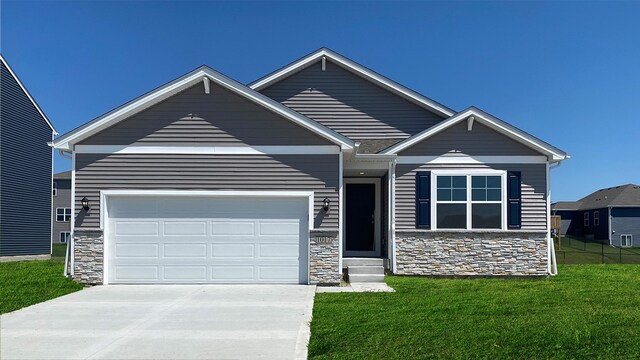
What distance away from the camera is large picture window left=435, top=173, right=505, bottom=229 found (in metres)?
13.5

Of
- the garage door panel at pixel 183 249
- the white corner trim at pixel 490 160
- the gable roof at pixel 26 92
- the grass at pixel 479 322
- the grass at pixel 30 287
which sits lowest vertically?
the grass at pixel 30 287

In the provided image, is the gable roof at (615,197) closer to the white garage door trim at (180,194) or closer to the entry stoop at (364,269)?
the entry stoop at (364,269)

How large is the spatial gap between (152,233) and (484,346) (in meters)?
8.26

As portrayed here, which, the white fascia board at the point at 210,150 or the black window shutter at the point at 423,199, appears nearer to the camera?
the white fascia board at the point at 210,150

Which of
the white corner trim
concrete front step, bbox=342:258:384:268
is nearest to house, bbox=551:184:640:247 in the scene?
the white corner trim

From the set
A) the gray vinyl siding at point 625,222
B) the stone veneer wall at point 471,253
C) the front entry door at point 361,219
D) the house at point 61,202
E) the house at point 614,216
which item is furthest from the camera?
the house at point 61,202

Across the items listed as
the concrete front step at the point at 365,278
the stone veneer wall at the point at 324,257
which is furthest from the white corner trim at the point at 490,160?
the stone veneer wall at the point at 324,257

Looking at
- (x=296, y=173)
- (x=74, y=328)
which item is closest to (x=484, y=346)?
(x=74, y=328)

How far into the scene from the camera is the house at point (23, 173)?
23.3 m

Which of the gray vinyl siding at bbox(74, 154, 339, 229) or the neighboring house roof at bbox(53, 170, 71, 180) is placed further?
the neighboring house roof at bbox(53, 170, 71, 180)

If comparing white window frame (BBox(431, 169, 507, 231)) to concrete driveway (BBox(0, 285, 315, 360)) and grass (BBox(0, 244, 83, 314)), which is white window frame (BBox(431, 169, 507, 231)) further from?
grass (BBox(0, 244, 83, 314))

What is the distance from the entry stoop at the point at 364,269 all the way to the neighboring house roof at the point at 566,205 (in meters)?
34.7

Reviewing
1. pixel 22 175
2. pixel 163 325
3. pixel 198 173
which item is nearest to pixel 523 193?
pixel 198 173

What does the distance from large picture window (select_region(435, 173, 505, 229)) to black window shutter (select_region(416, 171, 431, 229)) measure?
213 mm
